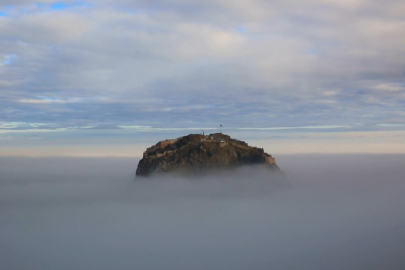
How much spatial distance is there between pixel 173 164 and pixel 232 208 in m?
59.4

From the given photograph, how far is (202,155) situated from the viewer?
151 metres

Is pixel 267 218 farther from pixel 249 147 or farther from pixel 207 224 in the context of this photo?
pixel 249 147

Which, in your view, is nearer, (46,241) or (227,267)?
(227,267)

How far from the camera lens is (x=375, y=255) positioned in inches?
4771

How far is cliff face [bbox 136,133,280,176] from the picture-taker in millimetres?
149125

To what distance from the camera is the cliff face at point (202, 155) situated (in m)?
149

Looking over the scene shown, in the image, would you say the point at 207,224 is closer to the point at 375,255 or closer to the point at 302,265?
the point at 302,265

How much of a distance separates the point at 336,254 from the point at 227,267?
33737 mm

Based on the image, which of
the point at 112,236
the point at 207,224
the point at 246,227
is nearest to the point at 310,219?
the point at 246,227

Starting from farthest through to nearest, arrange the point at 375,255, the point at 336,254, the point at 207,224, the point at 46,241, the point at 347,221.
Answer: the point at 207,224 < the point at 347,221 < the point at 46,241 < the point at 336,254 < the point at 375,255

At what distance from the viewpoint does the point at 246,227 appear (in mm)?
186125

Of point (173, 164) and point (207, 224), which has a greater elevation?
point (173, 164)

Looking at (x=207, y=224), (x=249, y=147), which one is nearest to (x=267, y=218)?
(x=207, y=224)

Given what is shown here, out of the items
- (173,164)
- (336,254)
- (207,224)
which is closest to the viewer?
(336,254)
